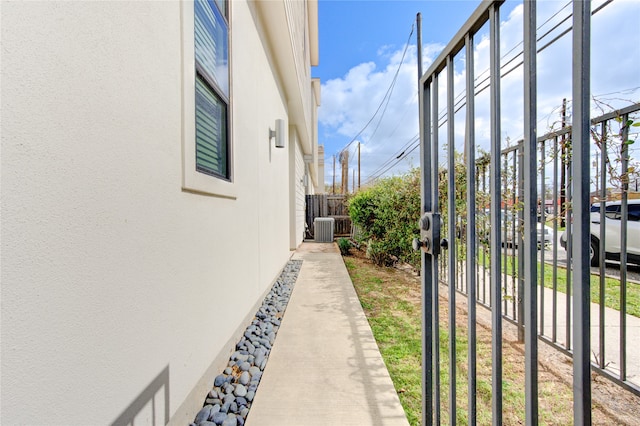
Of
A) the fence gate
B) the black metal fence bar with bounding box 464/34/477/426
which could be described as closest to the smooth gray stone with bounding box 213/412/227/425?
the fence gate

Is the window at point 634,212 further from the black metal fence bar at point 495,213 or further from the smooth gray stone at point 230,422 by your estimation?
the smooth gray stone at point 230,422

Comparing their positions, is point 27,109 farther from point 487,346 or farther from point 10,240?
point 487,346

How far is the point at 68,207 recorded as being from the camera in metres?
0.93

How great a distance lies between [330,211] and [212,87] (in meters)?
9.86

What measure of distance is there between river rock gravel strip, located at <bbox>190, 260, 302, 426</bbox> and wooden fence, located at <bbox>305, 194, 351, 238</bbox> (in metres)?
8.28

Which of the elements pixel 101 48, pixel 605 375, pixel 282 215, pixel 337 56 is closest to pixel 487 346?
pixel 605 375

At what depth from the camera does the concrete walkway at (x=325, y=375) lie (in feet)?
5.55

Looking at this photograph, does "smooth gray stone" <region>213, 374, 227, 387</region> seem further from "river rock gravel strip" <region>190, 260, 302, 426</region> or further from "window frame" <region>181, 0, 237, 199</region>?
"window frame" <region>181, 0, 237, 199</region>

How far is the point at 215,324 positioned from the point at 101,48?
5.66ft

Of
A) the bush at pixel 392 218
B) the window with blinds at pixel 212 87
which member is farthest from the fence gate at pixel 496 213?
the bush at pixel 392 218

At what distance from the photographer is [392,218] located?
18.0ft

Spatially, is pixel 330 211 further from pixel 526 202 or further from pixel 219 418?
pixel 526 202

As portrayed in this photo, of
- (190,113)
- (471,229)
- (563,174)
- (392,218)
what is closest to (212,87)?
(190,113)

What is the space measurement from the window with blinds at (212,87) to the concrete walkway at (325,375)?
5.23 ft
